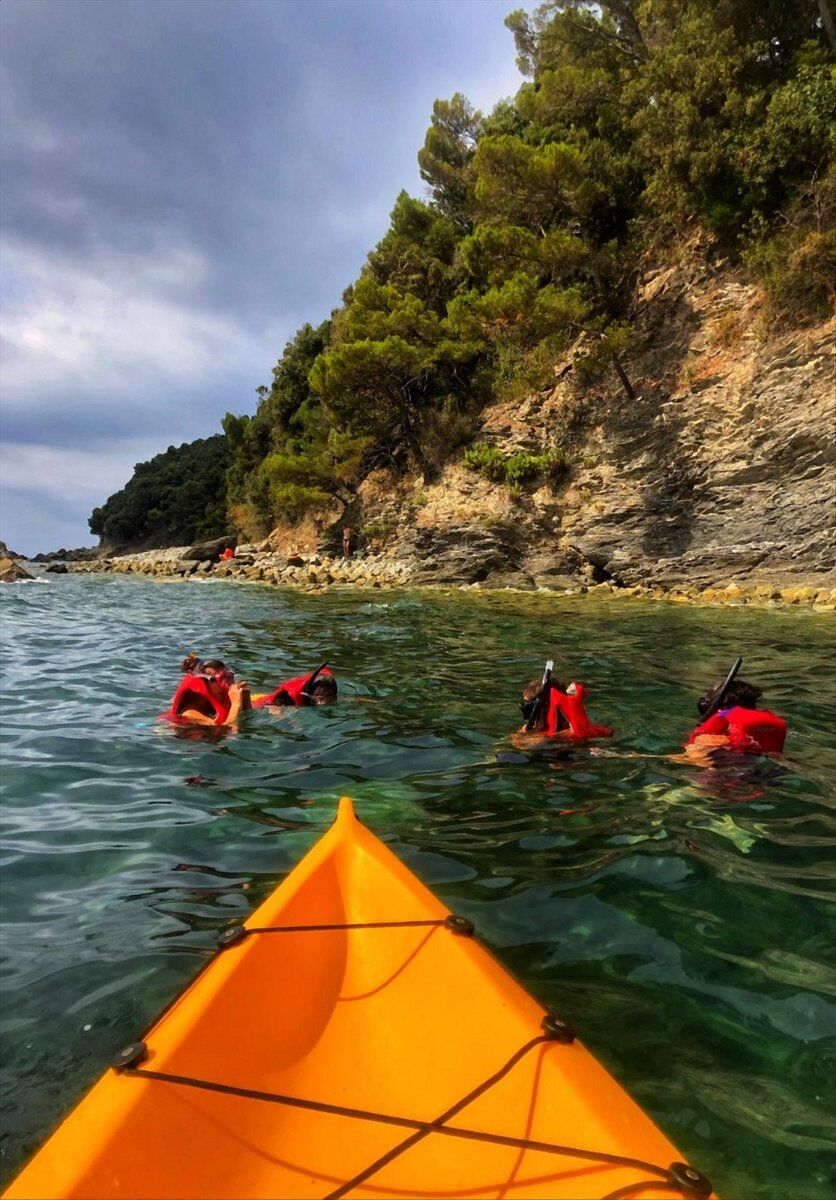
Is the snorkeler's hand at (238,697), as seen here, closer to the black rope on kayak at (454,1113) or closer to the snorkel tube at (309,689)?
the snorkel tube at (309,689)

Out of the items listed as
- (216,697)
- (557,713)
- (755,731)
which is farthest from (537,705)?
(216,697)

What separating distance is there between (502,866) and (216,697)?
4.01 m

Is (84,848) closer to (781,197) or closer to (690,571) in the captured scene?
(690,571)

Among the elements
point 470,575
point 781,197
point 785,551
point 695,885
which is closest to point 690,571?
point 785,551

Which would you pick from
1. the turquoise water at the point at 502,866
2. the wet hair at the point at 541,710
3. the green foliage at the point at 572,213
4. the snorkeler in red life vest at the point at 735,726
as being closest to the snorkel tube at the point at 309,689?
the turquoise water at the point at 502,866

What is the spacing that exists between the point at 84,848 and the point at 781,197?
890 inches

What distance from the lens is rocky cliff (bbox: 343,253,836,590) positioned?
16641 mm

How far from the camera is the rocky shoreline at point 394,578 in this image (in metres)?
16.4

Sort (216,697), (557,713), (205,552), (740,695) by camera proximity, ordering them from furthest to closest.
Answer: (205,552)
(216,697)
(557,713)
(740,695)

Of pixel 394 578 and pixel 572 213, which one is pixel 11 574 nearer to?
pixel 394 578

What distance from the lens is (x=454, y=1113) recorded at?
2.09 metres

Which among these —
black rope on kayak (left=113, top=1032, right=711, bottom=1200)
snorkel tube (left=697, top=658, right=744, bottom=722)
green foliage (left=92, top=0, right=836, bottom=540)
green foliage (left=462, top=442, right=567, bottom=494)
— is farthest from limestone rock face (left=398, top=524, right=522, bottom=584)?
black rope on kayak (left=113, top=1032, right=711, bottom=1200)

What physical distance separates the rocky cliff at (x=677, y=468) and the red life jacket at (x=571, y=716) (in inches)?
511

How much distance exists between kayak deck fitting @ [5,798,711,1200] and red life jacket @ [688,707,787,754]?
11.4ft
